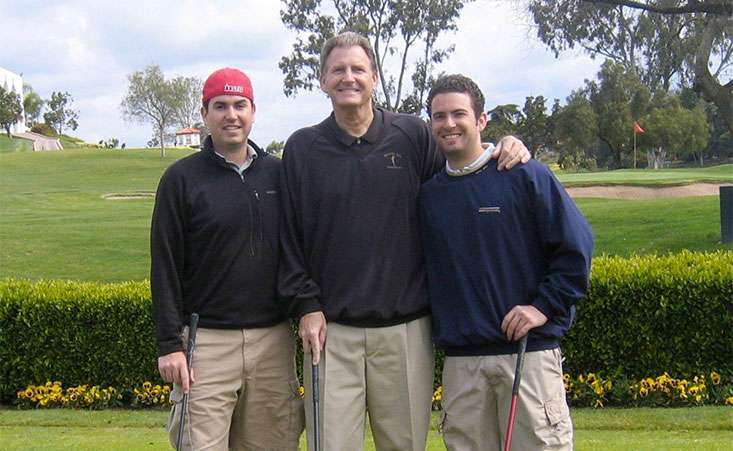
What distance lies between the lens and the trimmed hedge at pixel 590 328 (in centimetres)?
742

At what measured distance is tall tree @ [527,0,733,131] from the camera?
53.6ft

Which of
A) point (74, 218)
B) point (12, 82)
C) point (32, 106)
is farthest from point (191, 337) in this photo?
point (12, 82)

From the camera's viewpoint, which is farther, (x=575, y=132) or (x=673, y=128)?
(x=575, y=132)

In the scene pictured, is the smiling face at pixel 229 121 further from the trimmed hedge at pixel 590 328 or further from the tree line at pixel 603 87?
the tree line at pixel 603 87

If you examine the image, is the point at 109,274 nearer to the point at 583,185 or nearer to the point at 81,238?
the point at 81,238

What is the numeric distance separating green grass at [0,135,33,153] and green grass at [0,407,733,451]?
62969 millimetres

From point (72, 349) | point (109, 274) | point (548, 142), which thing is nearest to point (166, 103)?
point (548, 142)

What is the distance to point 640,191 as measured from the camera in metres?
26.0

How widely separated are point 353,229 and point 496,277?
0.67 meters

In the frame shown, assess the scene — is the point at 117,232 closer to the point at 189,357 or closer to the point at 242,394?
the point at 242,394

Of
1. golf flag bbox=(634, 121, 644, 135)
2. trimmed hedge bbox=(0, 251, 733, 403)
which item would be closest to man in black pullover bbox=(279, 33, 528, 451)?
trimmed hedge bbox=(0, 251, 733, 403)

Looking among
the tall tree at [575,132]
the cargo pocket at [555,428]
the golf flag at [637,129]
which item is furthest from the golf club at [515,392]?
the tall tree at [575,132]

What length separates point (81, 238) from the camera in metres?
17.7

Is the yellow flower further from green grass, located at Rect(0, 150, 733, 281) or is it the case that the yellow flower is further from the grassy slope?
the grassy slope
